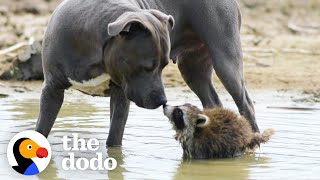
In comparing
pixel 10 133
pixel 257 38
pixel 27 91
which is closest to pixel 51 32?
pixel 10 133

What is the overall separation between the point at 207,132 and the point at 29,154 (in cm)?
171

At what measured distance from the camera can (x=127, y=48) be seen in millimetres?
7410

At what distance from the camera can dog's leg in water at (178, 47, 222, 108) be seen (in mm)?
9609

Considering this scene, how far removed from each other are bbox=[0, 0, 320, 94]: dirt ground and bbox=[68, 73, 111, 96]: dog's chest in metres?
5.01

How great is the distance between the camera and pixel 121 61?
745 cm

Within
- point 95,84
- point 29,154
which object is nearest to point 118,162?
point 95,84

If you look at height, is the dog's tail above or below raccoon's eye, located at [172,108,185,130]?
below

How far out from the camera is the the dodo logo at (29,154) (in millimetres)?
7320

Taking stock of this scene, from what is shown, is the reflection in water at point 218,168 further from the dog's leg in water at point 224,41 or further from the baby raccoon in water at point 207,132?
the dog's leg in water at point 224,41

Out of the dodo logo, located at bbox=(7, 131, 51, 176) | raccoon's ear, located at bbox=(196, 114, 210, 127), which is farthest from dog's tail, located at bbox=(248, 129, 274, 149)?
the dodo logo, located at bbox=(7, 131, 51, 176)

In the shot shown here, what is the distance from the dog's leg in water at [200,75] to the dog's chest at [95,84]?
1616 mm

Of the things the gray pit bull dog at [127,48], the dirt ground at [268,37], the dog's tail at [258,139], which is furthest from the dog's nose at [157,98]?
the dirt ground at [268,37]

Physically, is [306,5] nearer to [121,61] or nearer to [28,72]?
[28,72]

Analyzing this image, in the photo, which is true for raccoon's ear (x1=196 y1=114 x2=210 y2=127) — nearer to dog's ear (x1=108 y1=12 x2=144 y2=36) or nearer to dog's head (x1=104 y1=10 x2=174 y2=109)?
dog's head (x1=104 y1=10 x2=174 y2=109)
